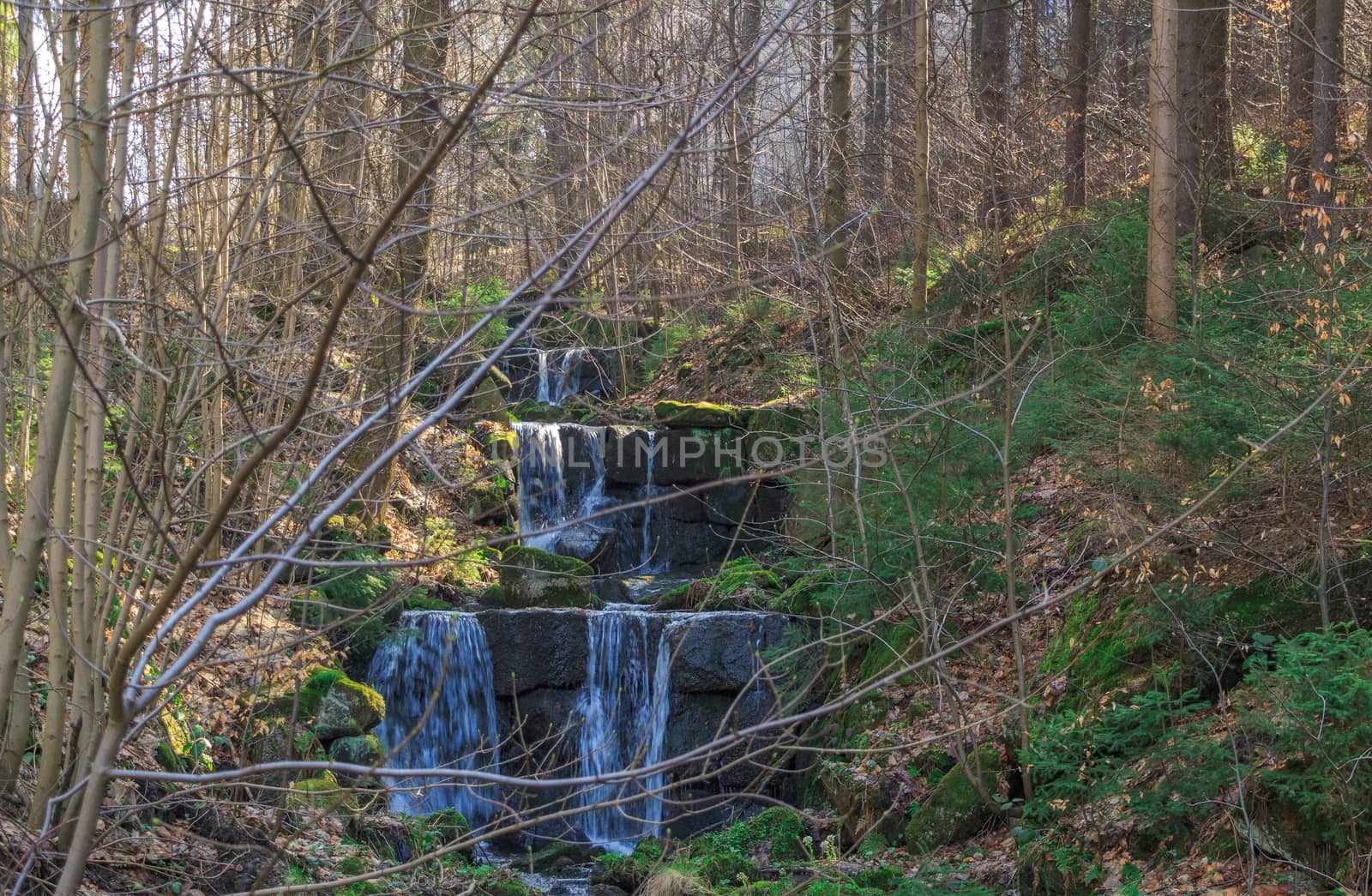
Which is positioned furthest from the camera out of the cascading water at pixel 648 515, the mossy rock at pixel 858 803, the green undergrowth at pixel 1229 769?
the cascading water at pixel 648 515

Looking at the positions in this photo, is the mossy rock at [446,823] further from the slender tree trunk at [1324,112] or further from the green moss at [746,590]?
the slender tree trunk at [1324,112]

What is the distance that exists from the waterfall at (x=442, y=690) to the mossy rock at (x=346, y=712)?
3.64 ft

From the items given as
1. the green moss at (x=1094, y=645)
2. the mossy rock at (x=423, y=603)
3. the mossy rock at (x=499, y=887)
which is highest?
the green moss at (x=1094, y=645)

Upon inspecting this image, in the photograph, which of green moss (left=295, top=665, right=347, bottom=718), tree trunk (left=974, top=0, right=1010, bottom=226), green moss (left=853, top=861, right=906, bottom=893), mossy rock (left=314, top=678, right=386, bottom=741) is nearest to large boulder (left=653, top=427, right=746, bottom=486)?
tree trunk (left=974, top=0, right=1010, bottom=226)

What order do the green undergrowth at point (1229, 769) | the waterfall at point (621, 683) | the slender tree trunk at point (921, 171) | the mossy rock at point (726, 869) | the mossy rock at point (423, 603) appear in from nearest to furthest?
the green undergrowth at point (1229, 769) → the mossy rock at point (726, 869) → the waterfall at point (621, 683) → the mossy rock at point (423, 603) → the slender tree trunk at point (921, 171)

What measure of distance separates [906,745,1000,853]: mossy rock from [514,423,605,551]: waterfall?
8.16 metres

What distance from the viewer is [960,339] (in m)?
11.9

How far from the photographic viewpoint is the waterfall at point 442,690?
33.4 feet

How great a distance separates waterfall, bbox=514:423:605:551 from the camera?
14.7 metres

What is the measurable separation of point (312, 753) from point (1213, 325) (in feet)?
22.7

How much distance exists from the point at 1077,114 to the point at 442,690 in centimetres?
998

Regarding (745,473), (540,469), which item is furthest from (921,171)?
(745,473)

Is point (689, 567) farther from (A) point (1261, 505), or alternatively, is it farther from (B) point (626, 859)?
(A) point (1261, 505)

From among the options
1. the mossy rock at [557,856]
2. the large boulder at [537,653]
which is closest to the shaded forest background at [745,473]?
the mossy rock at [557,856]
